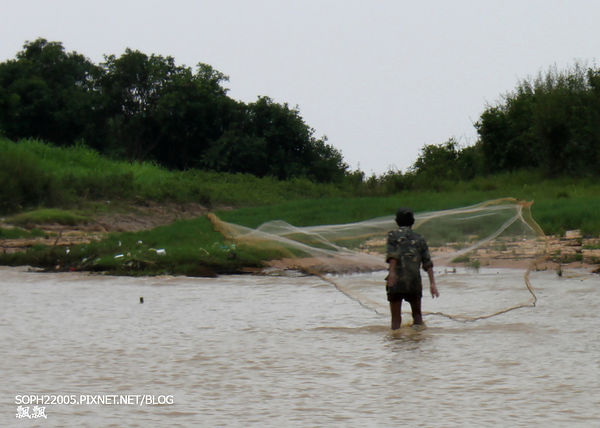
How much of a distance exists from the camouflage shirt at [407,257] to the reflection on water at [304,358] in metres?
0.60

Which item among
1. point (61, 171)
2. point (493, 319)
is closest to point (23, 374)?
point (493, 319)

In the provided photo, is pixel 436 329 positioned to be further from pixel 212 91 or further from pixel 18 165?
pixel 212 91

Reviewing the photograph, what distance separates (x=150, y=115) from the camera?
4506 centimetres

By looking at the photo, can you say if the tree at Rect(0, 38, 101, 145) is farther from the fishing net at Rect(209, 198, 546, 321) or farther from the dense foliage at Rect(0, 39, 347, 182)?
the fishing net at Rect(209, 198, 546, 321)

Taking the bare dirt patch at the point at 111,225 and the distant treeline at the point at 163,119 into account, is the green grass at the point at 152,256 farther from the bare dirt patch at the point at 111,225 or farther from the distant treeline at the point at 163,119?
the distant treeline at the point at 163,119

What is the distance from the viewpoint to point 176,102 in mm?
43656

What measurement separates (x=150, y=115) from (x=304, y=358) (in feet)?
121

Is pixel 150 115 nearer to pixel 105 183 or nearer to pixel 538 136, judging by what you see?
pixel 105 183

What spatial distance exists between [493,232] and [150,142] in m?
35.7

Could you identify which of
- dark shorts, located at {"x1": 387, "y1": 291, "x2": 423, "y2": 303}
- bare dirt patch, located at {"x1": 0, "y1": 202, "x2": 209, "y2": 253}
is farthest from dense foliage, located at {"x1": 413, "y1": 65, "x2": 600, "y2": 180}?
dark shorts, located at {"x1": 387, "y1": 291, "x2": 423, "y2": 303}

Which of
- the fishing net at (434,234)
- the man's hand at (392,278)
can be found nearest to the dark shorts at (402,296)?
the man's hand at (392,278)

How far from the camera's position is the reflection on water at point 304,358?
7219mm

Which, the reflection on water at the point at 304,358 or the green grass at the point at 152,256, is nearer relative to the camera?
the reflection on water at the point at 304,358

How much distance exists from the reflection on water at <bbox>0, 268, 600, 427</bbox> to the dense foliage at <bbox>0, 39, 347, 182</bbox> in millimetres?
29001
